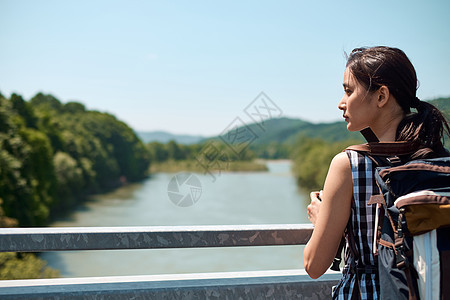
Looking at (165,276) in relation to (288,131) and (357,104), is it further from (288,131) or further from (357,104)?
(288,131)

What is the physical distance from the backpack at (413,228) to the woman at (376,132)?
2.0 inches

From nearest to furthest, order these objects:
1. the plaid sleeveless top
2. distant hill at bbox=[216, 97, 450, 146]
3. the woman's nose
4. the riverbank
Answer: the plaid sleeveless top → the woman's nose → the riverbank → distant hill at bbox=[216, 97, 450, 146]

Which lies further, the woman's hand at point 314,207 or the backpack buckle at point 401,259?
the woman's hand at point 314,207

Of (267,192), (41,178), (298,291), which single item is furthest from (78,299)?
(267,192)

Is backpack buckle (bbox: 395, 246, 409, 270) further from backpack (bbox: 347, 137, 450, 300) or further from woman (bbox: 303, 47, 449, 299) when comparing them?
woman (bbox: 303, 47, 449, 299)

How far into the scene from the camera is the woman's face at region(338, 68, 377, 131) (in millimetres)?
1301

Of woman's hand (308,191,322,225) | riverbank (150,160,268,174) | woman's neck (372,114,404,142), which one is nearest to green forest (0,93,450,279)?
riverbank (150,160,268,174)

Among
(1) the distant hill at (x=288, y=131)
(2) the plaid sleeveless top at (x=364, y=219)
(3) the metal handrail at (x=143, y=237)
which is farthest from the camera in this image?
(1) the distant hill at (x=288, y=131)

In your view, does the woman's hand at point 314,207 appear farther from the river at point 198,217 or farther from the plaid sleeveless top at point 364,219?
the river at point 198,217

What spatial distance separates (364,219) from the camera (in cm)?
123

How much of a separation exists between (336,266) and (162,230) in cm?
69

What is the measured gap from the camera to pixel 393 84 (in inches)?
49.6

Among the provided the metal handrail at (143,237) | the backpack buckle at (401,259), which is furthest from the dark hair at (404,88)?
the metal handrail at (143,237)

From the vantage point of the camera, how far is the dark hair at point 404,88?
1.24 m
